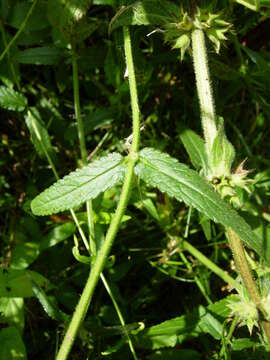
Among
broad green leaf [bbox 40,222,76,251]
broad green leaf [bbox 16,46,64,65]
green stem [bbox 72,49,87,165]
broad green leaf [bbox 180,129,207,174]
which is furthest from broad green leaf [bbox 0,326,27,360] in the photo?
broad green leaf [bbox 16,46,64,65]

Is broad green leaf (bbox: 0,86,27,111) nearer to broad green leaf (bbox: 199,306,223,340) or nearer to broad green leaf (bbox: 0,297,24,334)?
broad green leaf (bbox: 0,297,24,334)

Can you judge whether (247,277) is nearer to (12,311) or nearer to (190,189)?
(190,189)

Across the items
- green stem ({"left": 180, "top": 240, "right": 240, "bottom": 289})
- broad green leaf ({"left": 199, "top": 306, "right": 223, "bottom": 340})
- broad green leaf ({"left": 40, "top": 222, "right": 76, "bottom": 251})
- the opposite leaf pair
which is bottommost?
broad green leaf ({"left": 199, "top": 306, "right": 223, "bottom": 340})

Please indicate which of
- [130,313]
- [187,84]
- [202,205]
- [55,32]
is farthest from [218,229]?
[55,32]

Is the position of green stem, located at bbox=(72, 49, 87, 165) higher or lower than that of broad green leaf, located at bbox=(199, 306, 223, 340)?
higher

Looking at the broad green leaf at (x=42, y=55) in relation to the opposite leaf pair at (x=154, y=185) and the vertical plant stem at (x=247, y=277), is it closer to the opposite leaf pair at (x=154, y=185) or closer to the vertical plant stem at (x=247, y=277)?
the opposite leaf pair at (x=154, y=185)

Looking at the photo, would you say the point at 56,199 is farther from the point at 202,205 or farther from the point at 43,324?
the point at 43,324

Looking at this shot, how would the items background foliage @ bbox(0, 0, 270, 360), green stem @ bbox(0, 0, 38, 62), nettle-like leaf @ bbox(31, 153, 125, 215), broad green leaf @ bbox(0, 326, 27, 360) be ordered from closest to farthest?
nettle-like leaf @ bbox(31, 153, 125, 215), broad green leaf @ bbox(0, 326, 27, 360), background foliage @ bbox(0, 0, 270, 360), green stem @ bbox(0, 0, 38, 62)

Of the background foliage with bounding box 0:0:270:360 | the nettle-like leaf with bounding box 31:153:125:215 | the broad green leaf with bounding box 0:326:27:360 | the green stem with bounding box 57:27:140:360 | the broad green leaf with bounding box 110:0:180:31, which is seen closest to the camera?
the green stem with bounding box 57:27:140:360
